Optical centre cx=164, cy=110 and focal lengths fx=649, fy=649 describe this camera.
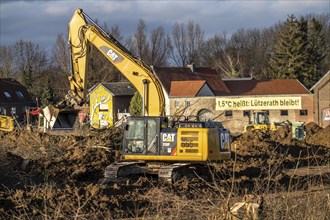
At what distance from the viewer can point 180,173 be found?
63.8 ft

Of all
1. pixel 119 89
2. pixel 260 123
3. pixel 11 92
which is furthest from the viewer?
pixel 11 92

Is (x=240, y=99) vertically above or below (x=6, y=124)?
above

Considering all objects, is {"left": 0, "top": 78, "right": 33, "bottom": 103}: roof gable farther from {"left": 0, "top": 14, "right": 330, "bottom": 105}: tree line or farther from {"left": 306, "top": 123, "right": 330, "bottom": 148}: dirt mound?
{"left": 306, "top": 123, "right": 330, "bottom": 148}: dirt mound

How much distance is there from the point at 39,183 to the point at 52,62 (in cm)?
7272

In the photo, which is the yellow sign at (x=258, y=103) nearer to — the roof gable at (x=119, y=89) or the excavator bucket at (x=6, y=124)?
the roof gable at (x=119, y=89)

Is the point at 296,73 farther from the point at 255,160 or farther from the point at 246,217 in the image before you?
the point at 246,217

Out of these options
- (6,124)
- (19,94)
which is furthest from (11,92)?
(6,124)

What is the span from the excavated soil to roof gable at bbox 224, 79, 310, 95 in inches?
931

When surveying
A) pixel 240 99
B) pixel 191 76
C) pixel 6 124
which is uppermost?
pixel 191 76

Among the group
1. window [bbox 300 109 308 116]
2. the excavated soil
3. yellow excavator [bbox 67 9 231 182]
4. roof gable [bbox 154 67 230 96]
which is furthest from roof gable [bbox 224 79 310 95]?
yellow excavator [bbox 67 9 231 182]

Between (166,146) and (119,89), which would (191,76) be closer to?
(119,89)

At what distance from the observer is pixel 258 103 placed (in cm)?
5972

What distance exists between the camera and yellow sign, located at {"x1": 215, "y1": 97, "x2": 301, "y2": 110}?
58.8 metres

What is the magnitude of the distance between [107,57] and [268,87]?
40329 mm
